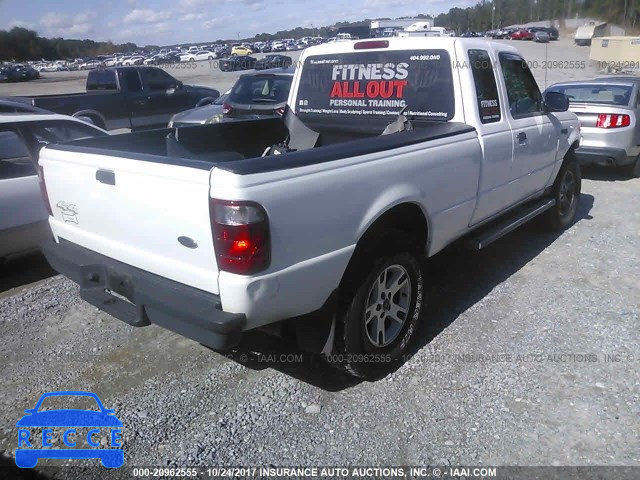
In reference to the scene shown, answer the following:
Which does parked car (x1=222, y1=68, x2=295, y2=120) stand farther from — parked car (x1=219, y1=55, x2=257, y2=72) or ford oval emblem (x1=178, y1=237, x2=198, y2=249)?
parked car (x1=219, y1=55, x2=257, y2=72)

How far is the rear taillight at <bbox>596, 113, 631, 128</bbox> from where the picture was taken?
7672 mm

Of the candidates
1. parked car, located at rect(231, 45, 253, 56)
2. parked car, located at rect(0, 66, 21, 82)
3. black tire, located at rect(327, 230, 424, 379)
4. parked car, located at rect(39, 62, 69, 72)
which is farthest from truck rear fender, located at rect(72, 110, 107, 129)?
parked car, located at rect(231, 45, 253, 56)

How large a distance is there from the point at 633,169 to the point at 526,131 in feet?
16.4

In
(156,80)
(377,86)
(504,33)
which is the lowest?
(504,33)

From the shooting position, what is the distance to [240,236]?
2.35m

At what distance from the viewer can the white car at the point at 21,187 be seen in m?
4.53

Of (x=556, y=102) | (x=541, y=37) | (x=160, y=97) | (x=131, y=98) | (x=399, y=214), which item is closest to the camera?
(x=399, y=214)

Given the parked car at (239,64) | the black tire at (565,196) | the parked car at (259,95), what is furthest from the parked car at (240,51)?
the black tire at (565,196)

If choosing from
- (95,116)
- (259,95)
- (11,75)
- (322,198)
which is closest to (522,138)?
(322,198)

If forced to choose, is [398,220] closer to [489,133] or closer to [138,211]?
[489,133]

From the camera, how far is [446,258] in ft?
17.3

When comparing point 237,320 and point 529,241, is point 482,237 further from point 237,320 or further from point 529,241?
point 237,320

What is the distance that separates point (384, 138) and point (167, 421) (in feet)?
6.71

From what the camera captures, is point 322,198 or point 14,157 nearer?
point 322,198
